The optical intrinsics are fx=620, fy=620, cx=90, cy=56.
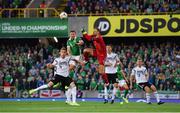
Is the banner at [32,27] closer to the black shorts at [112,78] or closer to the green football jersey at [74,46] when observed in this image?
the black shorts at [112,78]

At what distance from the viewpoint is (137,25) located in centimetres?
4138

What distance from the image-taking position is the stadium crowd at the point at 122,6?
41250 mm

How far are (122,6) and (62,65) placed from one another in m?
18.2

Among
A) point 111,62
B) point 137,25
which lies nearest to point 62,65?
point 111,62

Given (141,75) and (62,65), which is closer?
(62,65)

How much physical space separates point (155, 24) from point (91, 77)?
20.3 feet

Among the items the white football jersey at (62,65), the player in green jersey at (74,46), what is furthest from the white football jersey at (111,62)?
the white football jersey at (62,65)

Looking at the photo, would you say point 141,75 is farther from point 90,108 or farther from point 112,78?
point 90,108

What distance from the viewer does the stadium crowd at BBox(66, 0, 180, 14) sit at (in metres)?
41.2

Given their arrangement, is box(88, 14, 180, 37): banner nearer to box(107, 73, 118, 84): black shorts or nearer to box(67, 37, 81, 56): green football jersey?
box(107, 73, 118, 84): black shorts

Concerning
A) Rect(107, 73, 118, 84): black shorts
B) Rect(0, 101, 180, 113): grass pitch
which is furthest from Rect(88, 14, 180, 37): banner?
Rect(0, 101, 180, 113): grass pitch

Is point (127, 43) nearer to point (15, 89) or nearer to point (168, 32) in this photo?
point (168, 32)

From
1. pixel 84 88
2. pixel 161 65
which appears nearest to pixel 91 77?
pixel 84 88

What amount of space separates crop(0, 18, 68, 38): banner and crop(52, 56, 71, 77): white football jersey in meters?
18.2
